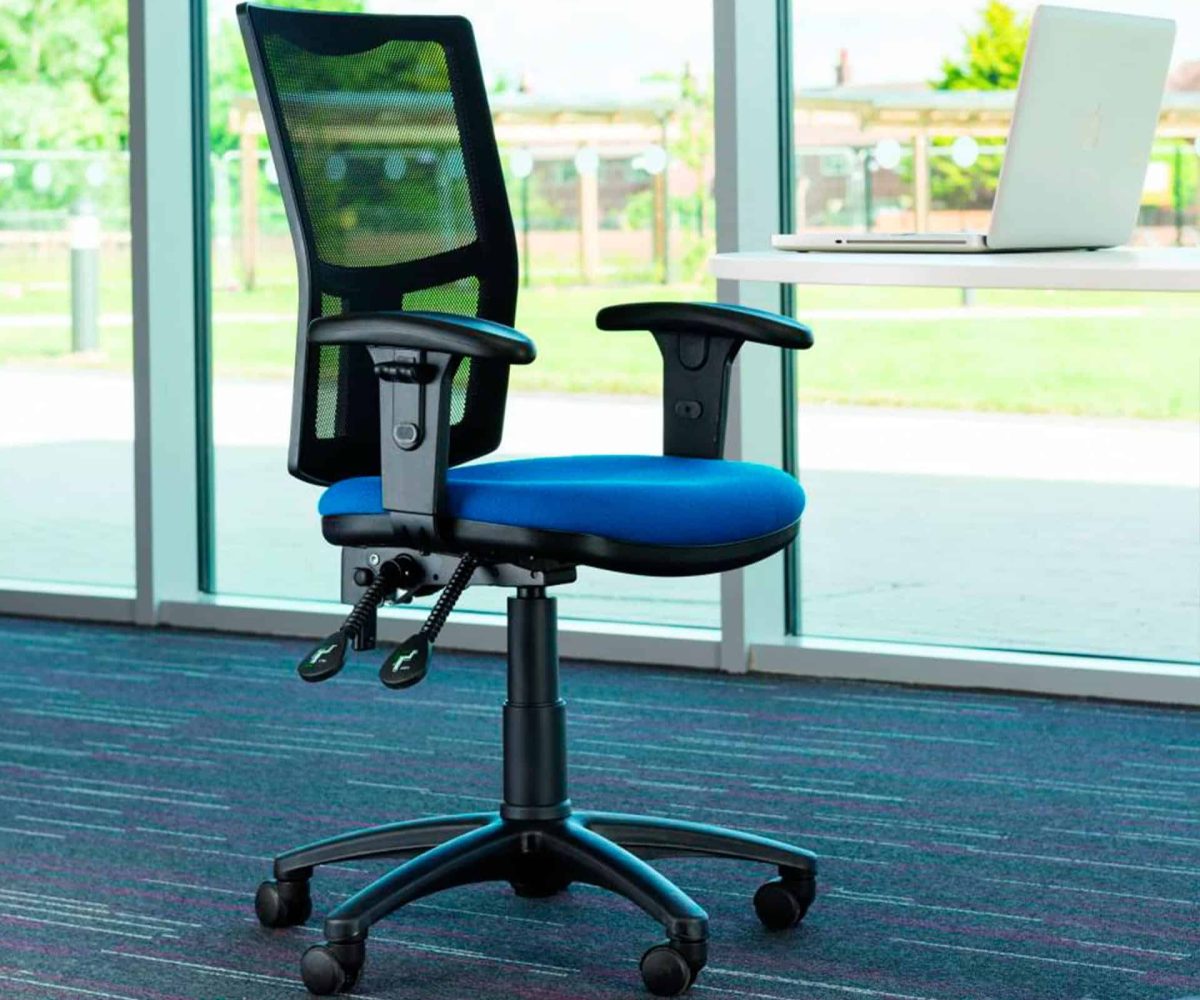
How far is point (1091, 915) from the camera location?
2.61 metres

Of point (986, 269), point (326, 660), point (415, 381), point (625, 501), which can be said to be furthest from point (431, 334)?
point (986, 269)

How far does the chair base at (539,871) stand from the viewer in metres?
2.31

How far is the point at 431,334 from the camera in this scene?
2215mm

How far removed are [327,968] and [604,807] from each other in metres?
0.89

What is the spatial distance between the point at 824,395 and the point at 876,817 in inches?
50.0

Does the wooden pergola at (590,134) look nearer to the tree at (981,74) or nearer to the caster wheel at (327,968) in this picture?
the tree at (981,74)

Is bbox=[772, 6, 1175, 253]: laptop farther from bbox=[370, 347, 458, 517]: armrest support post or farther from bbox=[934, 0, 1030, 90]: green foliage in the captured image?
bbox=[934, 0, 1030, 90]: green foliage

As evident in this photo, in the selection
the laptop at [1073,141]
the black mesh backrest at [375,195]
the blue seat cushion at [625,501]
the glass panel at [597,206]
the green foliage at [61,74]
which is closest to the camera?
the laptop at [1073,141]

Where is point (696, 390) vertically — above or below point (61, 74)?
below

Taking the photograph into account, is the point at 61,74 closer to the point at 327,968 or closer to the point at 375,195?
the point at 375,195

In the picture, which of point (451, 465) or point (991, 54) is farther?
point (991, 54)

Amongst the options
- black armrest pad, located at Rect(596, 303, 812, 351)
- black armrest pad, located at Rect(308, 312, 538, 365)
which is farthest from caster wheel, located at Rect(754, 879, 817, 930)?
black armrest pad, located at Rect(308, 312, 538, 365)

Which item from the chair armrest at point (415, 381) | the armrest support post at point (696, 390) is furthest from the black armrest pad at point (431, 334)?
the armrest support post at point (696, 390)

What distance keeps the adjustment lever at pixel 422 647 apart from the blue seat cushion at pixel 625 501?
8 centimetres
